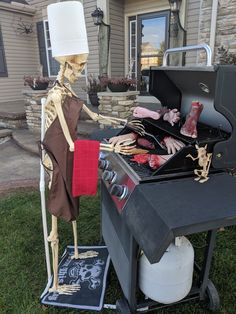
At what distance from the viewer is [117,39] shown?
6945mm

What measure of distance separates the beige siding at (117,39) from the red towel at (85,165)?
607 centimetres

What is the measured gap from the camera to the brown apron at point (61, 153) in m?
1.53

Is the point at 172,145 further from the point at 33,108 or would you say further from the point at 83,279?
the point at 33,108

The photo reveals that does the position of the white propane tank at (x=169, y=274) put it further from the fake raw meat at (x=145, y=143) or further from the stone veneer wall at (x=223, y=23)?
the stone veneer wall at (x=223, y=23)

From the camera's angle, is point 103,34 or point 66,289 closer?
point 66,289

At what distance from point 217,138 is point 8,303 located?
1894 millimetres

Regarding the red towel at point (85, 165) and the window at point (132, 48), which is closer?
the red towel at point (85, 165)

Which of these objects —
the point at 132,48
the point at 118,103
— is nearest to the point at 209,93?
the point at 118,103

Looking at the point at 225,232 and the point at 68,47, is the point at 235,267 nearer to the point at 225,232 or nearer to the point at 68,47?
the point at 225,232

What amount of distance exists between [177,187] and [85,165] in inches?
19.6

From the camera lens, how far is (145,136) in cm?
181

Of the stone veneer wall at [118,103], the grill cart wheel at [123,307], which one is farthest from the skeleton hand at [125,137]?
the stone veneer wall at [118,103]

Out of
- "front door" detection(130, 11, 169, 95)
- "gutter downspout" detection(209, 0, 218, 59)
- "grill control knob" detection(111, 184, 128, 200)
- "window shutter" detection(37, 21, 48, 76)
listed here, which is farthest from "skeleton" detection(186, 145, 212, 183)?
"window shutter" detection(37, 21, 48, 76)

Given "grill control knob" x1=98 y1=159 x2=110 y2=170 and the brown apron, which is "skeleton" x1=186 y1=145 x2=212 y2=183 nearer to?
"grill control knob" x1=98 y1=159 x2=110 y2=170
